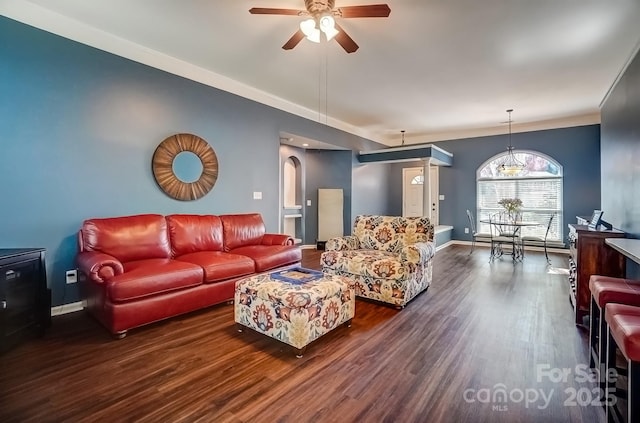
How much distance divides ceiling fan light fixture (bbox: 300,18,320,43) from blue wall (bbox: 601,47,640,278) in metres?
3.30

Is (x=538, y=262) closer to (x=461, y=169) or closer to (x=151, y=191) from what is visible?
(x=461, y=169)

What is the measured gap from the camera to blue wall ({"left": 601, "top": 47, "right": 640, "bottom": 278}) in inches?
120

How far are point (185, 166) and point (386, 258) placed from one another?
9.06ft

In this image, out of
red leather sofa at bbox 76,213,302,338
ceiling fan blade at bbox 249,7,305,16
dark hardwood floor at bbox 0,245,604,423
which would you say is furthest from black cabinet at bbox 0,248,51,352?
ceiling fan blade at bbox 249,7,305,16

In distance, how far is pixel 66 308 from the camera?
9.85 feet

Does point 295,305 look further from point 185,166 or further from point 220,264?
point 185,166

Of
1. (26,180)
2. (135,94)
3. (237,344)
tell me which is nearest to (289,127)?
(135,94)

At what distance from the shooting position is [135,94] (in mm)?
3447

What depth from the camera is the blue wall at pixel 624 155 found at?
3.05 m

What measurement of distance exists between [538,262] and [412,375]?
4.94 meters

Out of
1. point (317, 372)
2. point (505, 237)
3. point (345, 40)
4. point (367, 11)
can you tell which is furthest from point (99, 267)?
point (505, 237)

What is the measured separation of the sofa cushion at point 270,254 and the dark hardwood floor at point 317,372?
0.72 meters

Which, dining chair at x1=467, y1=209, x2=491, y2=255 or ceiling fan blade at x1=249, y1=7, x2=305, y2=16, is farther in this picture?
dining chair at x1=467, y1=209, x2=491, y2=255

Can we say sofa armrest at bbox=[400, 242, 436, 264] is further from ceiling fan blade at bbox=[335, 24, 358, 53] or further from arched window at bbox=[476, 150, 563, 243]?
arched window at bbox=[476, 150, 563, 243]
